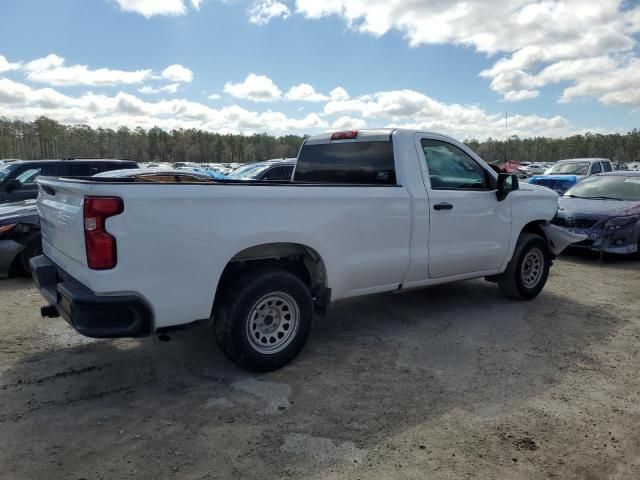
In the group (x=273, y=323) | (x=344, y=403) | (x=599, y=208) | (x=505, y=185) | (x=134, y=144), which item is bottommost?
(x=344, y=403)

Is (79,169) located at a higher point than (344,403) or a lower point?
higher

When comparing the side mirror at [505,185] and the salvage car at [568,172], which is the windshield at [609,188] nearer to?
the salvage car at [568,172]

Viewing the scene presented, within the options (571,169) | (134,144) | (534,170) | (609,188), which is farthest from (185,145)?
(609,188)

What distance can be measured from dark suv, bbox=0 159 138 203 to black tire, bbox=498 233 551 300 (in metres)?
8.02

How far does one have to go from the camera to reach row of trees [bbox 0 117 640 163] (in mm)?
101062

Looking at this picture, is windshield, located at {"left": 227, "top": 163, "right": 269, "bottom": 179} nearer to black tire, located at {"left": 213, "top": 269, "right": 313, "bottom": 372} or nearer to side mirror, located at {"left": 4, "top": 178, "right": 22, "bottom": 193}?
side mirror, located at {"left": 4, "top": 178, "right": 22, "bottom": 193}

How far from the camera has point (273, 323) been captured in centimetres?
416

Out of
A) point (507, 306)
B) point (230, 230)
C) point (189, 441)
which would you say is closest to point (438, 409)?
point (189, 441)

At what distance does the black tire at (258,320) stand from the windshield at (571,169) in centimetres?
1524

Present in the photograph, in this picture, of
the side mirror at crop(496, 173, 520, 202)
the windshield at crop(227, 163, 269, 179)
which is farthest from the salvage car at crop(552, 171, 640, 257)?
the windshield at crop(227, 163, 269, 179)

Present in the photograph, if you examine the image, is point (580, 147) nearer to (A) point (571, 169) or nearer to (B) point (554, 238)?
(A) point (571, 169)

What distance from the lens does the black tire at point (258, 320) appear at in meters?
3.81

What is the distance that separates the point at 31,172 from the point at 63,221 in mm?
7438

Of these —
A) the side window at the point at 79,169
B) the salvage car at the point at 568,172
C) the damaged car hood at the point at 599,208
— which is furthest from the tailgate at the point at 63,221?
the salvage car at the point at 568,172
